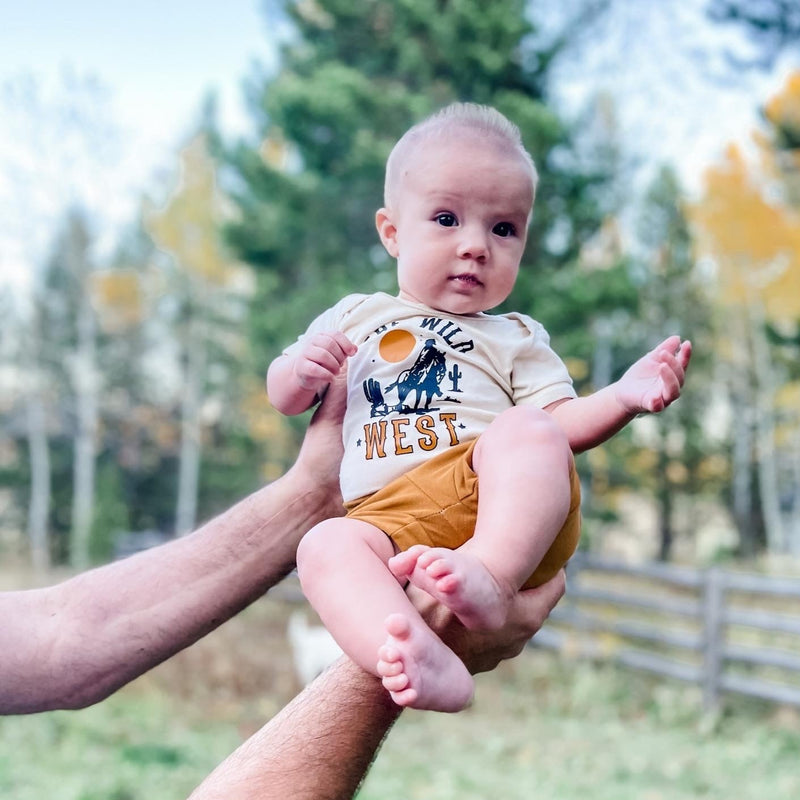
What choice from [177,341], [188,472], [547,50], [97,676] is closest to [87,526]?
[188,472]

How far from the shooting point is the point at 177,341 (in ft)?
77.5

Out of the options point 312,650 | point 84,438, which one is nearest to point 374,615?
point 312,650

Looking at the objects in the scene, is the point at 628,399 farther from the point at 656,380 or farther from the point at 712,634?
the point at 712,634

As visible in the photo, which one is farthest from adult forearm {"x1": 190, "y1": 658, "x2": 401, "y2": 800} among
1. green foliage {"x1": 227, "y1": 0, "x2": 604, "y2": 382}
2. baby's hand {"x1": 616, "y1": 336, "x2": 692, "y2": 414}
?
green foliage {"x1": 227, "y1": 0, "x2": 604, "y2": 382}

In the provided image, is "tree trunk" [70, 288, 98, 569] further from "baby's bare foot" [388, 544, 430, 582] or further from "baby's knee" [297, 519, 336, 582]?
"baby's bare foot" [388, 544, 430, 582]

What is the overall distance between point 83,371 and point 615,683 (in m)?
16.2

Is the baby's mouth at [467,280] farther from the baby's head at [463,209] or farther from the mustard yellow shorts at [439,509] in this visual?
the mustard yellow shorts at [439,509]

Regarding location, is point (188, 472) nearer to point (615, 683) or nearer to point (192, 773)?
point (615, 683)

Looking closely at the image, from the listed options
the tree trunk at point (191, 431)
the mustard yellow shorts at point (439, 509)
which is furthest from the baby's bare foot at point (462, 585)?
the tree trunk at point (191, 431)

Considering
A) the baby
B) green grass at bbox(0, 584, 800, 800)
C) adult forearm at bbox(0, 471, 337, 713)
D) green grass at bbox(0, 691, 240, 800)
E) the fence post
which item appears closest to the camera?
the baby

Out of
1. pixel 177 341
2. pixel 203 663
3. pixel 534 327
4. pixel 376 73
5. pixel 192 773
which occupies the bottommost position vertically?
pixel 177 341

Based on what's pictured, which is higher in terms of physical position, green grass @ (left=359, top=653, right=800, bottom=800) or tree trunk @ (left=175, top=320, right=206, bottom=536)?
green grass @ (left=359, top=653, right=800, bottom=800)

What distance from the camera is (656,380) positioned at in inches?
52.5

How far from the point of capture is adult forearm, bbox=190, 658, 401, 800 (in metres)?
1.28
